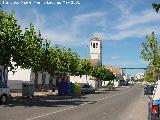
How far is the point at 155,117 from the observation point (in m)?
11.8

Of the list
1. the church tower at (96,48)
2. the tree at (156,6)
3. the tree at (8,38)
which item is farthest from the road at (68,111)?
the church tower at (96,48)

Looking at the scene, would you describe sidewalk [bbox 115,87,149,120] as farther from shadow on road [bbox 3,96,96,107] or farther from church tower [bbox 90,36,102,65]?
church tower [bbox 90,36,102,65]

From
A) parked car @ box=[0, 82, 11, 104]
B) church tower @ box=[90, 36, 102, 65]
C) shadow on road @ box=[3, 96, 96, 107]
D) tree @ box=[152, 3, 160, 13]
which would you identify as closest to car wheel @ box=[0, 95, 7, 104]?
parked car @ box=[0, 82, 11, 104]

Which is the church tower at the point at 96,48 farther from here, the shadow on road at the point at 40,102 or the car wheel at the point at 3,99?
the car wheel at the point at 3,99

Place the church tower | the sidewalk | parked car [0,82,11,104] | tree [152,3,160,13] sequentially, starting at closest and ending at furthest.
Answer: tree [152,3,160,13] < the sidewalk < parked car [0,82,11,104] < the church tower

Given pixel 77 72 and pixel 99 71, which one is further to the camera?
pixel 99 71

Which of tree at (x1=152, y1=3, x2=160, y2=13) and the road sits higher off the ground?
tree at (x1=152, y1=3, x2=160, y2=13)

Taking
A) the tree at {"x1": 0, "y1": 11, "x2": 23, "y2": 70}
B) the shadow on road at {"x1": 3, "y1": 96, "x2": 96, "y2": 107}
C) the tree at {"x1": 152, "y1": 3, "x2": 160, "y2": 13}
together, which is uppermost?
the tree at {"x1": 0, "y1": 11, "x2": 23, "y2": 70}

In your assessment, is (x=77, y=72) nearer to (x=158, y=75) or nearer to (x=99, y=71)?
(x=158, y=75)

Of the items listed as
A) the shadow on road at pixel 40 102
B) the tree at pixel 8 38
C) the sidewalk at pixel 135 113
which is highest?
the tree at pixel 8 38

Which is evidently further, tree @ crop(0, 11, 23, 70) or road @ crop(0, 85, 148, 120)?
tree @ crop(0, 11, 23, 70)

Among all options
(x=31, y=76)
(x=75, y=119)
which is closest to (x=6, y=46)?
(x=75, y=119)

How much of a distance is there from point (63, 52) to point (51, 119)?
44690mm

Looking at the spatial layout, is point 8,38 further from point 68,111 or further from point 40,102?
point 68,111
